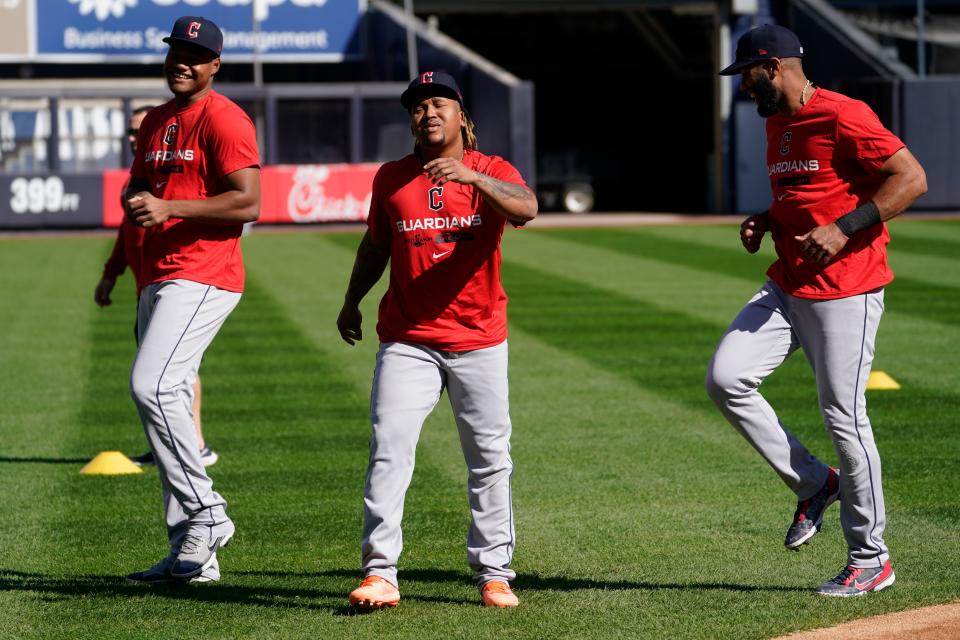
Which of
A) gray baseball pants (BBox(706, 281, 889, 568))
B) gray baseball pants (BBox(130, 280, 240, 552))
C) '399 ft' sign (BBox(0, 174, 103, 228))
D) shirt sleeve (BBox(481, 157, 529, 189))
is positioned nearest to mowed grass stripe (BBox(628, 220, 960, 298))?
'399 ft' sign (BBox(0, 174, 103, 228))

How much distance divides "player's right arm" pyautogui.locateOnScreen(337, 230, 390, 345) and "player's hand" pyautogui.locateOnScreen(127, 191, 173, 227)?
0.77 m

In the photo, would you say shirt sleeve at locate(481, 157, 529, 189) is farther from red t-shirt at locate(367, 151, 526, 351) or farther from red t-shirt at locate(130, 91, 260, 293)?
red t-shirt at locate(130, 91, 260, 293)

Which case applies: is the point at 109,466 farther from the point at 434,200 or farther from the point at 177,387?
the point at 434,200

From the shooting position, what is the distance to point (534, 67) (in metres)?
44.8

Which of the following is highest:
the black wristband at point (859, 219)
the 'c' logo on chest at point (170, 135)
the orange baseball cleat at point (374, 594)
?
the 'c' logo on chest at point (170, 135)

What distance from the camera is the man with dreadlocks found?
18.0 ft

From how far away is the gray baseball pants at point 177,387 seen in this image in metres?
5.85

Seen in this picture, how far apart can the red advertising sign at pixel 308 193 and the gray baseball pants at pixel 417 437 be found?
82.9 feet

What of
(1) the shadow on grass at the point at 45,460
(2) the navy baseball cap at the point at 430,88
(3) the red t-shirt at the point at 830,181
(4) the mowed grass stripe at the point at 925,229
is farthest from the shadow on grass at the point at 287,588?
(4) the mowed grass stripe at the point at 925,229

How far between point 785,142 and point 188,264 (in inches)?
96.0

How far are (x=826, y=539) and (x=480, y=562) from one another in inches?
73.5

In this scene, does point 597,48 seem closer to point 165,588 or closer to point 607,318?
point 607,318

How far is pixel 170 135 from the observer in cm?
600

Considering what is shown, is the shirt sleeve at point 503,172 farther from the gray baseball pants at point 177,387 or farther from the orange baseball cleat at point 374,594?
the orange baseball cleat at point 374,594
